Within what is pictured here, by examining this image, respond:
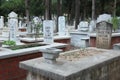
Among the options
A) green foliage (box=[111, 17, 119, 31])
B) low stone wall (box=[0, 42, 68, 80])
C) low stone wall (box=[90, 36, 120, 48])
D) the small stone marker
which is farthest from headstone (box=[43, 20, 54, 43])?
green foliage (box=[111, 17, 119, 31])

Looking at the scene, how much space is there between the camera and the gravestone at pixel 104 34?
7.65 metres

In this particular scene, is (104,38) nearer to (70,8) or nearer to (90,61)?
(90,61)

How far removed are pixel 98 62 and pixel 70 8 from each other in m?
27.3

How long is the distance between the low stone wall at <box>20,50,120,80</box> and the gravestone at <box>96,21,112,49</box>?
216 centimetres

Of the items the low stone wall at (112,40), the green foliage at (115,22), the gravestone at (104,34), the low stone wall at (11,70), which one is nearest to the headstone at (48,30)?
the gravestone at (104,34)

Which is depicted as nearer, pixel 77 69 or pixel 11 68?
pixel 77 69

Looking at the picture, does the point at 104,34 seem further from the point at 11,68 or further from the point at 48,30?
the point at 11,68

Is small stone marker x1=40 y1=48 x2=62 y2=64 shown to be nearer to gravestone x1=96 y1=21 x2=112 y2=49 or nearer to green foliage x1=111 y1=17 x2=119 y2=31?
gravestone x1=96 y1=21 x2=112 y2=49

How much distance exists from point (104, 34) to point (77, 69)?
12.8ft

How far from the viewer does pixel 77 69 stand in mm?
4219

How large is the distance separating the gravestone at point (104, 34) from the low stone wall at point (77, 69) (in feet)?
7.07

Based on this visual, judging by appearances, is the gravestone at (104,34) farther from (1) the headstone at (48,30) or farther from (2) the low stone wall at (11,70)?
(2) the low stone wall at (11,70)

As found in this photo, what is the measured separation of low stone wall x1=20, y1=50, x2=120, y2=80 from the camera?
4062mm

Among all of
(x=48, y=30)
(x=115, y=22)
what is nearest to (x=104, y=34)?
(x=48, y=30)
